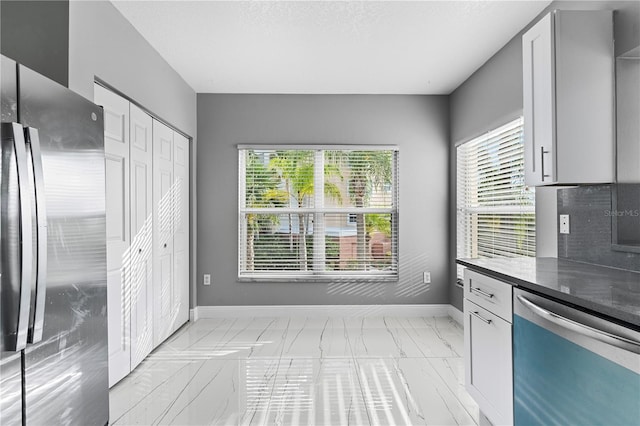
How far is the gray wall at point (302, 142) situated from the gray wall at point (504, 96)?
13.5 inches

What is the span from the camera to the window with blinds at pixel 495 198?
10.5ft

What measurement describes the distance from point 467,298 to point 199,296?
3274 millimetres

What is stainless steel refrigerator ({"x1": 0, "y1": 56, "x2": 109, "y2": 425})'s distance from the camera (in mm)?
1242

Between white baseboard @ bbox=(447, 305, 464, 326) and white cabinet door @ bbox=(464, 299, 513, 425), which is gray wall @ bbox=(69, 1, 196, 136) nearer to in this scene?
white cabinet door @ bbox=(464, 299, 513, 425)

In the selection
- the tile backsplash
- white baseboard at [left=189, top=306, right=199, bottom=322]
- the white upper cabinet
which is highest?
the white upper cabinet

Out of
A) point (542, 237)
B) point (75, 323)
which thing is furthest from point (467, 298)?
point (75, 323)

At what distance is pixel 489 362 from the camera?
2.06 meters

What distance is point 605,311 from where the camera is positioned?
1.27m

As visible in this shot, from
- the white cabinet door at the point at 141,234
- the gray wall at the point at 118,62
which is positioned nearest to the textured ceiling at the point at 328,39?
the gray wall at the point at 118,62

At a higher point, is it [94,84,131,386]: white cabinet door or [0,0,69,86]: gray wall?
[0,0,69,86]: gray wall

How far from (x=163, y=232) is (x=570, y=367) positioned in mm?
3285

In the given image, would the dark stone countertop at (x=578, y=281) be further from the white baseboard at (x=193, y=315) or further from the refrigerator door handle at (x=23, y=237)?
the white baseboard at (x=193, y=315)

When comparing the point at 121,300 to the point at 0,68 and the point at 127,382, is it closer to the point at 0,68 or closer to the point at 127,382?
the point at 127,382

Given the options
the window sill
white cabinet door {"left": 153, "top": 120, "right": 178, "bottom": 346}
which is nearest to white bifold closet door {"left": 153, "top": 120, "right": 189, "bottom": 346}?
white cabinet door {"left": 153, "top": 120, "right": 178, "bottom": 346}
